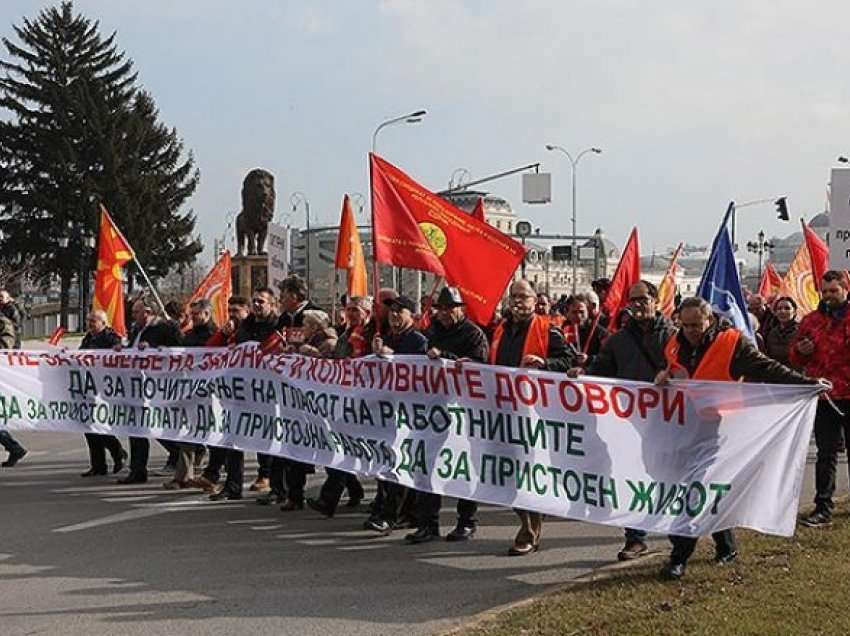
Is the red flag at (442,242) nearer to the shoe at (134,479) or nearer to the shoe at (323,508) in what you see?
the shoe at (323,508)

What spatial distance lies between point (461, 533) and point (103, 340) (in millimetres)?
4907

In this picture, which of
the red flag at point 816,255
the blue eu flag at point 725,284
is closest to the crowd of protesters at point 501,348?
the blue eu flag at point 725,284

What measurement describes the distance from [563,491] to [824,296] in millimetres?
2773

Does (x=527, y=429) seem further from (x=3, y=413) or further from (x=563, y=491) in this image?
(x=3, y=413)

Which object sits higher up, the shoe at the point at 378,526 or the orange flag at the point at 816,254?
the orange flag at the point at 816,254

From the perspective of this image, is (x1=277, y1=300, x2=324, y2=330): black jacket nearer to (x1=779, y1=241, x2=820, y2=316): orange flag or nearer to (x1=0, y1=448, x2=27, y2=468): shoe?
(x1=0, y1=448, x2=27, y2=468): shoe

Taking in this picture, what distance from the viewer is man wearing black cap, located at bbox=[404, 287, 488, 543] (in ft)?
26.5

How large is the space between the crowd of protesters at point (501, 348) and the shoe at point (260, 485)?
0.4 inches

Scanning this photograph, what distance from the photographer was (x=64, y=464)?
12312mm

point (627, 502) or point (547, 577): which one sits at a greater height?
point (627, 502)

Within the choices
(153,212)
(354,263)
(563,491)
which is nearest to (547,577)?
(563,491)

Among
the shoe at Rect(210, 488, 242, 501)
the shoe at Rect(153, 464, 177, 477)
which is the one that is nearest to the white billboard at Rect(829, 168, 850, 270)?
the shoe at Rect(210, 488, 242, 501)

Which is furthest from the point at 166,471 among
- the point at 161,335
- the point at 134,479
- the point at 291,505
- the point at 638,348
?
the point at 638,348

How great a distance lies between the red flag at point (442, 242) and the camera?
8414 mm
